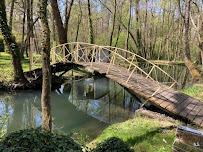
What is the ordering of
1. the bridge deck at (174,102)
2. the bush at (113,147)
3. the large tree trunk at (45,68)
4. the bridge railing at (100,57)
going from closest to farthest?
1. the bush at (113,147)
2. the large tree trunk at (45,68)
3. the bridge deck at (174,102)
4. the bridge railing at (100,57)

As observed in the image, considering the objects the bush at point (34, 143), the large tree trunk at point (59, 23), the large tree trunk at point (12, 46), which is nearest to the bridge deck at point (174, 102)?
the bush at point (34, 143)

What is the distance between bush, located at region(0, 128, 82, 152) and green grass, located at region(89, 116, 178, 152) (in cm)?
229

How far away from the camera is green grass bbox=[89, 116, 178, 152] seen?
3924mm

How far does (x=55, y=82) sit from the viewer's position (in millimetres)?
14047

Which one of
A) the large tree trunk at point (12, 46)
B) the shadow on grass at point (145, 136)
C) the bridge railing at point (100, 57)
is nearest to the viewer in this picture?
the shadow on grass at point (145, 136)

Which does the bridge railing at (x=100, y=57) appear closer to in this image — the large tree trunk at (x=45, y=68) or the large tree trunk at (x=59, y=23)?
the large tree trunk at (x=59, y=23)

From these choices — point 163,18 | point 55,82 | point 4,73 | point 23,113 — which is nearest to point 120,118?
point 23,113

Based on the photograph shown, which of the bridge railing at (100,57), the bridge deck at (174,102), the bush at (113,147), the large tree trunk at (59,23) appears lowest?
the bridge deck at (174,102)

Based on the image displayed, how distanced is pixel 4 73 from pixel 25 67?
312 centimetres

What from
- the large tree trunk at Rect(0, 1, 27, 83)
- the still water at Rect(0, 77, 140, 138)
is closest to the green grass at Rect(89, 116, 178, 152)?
the still water at Rect(0, 77, 140, 138)

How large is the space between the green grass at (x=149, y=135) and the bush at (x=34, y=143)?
2.29 metres

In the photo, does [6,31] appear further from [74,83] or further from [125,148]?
[125,148]

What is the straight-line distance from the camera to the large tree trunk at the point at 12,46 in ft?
30.5

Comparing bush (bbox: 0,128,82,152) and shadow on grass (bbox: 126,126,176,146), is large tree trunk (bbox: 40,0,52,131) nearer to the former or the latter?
bush (bbox: 0,128,82,152)
